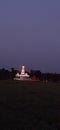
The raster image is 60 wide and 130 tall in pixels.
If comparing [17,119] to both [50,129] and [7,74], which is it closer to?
[50,129]

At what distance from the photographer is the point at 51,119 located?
1681 cm

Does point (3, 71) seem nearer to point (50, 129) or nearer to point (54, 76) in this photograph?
point (54, 76)

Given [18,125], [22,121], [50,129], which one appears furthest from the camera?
[22,121]

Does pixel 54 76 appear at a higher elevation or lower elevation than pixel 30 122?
higher

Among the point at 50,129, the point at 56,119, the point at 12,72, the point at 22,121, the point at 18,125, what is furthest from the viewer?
the point at 12,72

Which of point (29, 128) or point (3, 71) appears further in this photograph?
point (3, 71)

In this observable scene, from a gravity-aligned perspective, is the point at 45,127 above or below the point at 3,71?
below

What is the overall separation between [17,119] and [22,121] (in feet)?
1.92

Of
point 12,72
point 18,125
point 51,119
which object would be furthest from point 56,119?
point 12,72

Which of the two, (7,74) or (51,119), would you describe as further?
(7,74)

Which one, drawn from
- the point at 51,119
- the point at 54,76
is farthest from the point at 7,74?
the point at 51,119

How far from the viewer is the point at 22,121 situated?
15.7 meters

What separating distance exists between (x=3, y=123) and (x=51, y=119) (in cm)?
259

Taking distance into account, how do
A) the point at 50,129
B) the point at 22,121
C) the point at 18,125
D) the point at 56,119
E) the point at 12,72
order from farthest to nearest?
A: 1. the point at 12,72
2. the point at 56,119
3. the point at 22,121
4. the point at 18,125
5. the point at 50,129
